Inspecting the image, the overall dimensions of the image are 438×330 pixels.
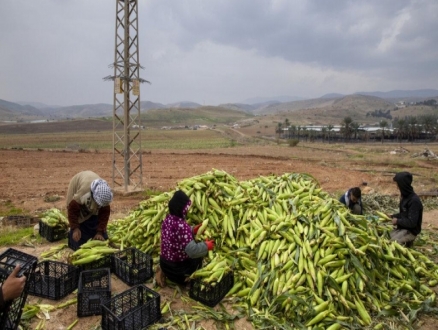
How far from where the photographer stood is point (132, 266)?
16.1 ft

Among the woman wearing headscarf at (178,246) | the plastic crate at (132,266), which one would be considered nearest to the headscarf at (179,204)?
the woman wearing headscarf at (178,246)

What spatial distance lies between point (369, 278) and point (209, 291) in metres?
2.32

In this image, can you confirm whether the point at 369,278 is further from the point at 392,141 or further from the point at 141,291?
the point at 392,141

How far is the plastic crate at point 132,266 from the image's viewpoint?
191 inches

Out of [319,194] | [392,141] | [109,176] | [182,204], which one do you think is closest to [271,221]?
[319,194]

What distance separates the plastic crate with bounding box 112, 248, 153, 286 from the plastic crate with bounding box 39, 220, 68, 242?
2.38 m

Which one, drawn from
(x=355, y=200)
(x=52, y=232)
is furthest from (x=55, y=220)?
(x=355, y=200)

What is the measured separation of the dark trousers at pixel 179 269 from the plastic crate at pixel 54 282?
1350mm

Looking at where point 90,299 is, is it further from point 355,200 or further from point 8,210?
point 8,210

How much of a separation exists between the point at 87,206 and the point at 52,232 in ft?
6.40

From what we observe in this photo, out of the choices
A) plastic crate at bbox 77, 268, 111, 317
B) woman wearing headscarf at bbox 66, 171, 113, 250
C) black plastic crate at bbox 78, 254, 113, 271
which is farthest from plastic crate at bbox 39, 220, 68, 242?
plastic crate at bbox 77, 268, 111, 317

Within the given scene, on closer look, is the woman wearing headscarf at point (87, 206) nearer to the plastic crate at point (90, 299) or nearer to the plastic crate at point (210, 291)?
the plastic crate at point (90, 299)

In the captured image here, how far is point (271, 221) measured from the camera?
5352 mm

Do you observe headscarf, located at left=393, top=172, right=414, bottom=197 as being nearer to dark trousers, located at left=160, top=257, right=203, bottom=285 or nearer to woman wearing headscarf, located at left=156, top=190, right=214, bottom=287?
woman wearing headscarf, located at left=156, top=190, right=214, bottom=287
